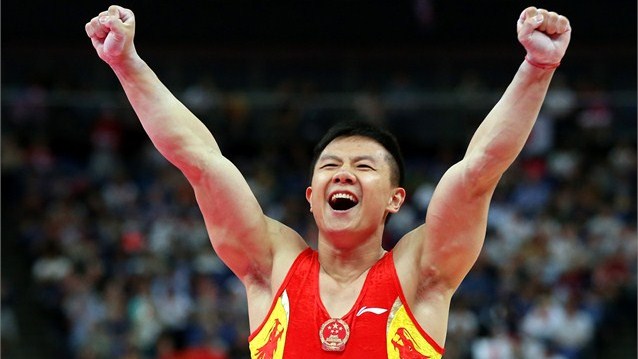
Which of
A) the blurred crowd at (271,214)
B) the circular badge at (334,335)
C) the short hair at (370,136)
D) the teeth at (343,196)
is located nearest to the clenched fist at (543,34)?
the short hair at (370,136)

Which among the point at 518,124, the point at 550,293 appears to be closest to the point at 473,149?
the point at 518,124

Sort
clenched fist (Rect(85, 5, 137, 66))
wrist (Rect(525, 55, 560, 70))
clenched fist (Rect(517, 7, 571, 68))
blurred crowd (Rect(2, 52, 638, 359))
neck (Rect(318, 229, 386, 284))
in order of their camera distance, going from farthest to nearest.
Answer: blurred crowd (Rect(2, 52, 638, 359)) → neck (Rect(318, 229, 386, 284)) → clenched fist (Rect(85, 5, 137, 66)) → wrist (Rect(525, 55, 560, 70)) → clenched fist (Rect(517, 7, 571, 68))

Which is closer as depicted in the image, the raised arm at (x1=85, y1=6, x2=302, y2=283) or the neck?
the raised arm at (x1=85, y1=6, x2=302, y2=283)

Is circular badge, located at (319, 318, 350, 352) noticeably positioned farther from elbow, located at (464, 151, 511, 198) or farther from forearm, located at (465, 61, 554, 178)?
forearm, located at (465, 61, 554, 178)

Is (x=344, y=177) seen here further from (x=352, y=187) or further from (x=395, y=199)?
(x=395, y=199)

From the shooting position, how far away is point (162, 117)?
5.54 meters

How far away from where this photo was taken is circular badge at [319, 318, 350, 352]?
531 cm

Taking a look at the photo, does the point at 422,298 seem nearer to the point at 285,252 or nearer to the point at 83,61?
the point at 285,252

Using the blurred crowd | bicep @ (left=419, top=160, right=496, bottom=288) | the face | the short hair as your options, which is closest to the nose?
the face

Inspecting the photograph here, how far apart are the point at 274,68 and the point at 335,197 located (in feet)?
52.4

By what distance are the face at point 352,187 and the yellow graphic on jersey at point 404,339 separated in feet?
1.62

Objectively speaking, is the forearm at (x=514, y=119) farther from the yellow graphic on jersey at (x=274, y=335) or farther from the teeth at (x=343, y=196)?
the yellow graphic on jersey at (x=274, y=335)

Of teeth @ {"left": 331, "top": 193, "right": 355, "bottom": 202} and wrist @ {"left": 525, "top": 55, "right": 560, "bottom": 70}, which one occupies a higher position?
wrist @ {"left": 525, "top": 55, "right": 560, "bottom": 70}

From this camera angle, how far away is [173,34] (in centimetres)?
2147
